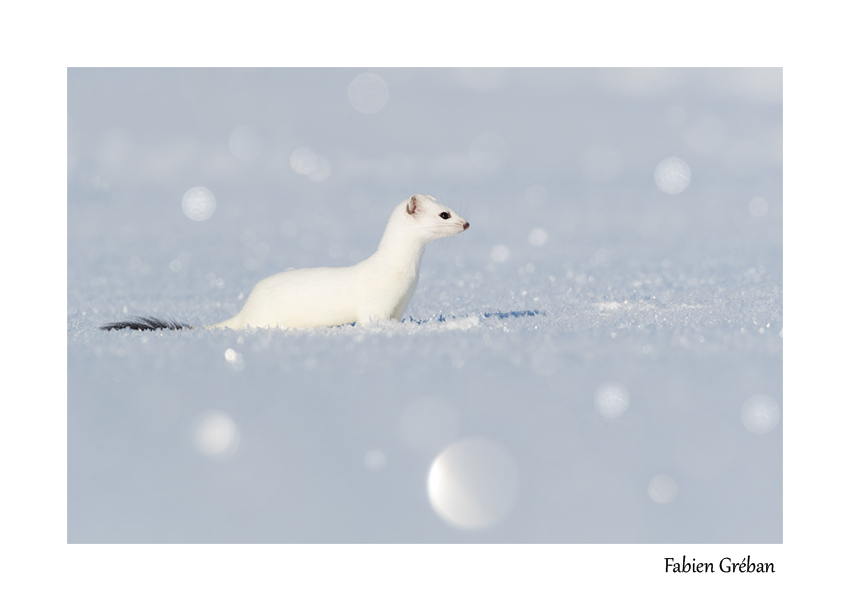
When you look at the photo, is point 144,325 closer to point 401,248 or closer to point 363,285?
point 363,285

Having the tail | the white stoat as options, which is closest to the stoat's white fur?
the white stoat

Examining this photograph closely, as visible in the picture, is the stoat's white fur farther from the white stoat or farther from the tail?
the tail

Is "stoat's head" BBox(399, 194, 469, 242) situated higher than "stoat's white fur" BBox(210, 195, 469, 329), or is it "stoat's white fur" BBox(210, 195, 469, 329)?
"stoat's head" BBox(399, 194, 469, 242)

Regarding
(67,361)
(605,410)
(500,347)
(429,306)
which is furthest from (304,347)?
(429,306)

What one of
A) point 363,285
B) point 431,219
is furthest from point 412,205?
point 363,285

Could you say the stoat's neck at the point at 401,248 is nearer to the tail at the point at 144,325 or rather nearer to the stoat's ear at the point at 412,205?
the stoat's ear at the point at 412,205

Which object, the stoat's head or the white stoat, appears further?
the stoat's head
